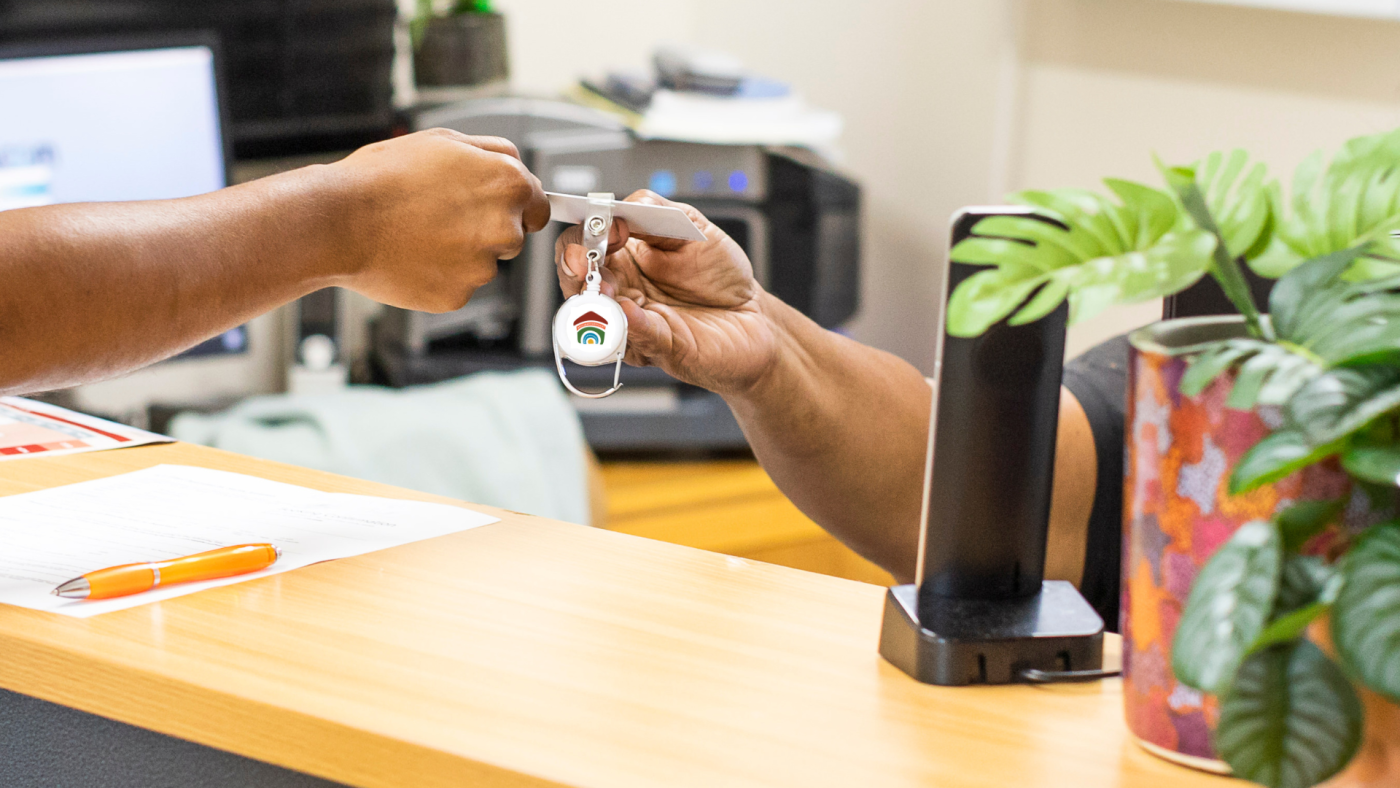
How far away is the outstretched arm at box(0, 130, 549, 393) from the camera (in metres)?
0.72

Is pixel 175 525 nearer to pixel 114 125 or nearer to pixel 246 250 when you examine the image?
pixel 246 250

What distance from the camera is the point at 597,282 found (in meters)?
0.84

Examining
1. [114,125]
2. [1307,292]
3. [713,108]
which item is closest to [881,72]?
[713,108]

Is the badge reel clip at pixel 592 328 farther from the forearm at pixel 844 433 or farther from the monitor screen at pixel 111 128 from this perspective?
the monitor screen at pixel 111 128

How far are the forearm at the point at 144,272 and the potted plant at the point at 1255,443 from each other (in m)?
0.48

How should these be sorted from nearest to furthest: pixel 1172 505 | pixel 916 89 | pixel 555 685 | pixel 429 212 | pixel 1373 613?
pixel 1373 613 → pixel 1172 505 → pixel 555 685 → pixel 429 212 → pixel 916 89

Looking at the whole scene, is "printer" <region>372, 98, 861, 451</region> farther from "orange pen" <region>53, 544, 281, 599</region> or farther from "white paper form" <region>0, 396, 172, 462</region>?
"orange pen" <region>53, 544, 281, 599</region>

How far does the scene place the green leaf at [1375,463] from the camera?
1.40 feet

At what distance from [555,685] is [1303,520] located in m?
0.35

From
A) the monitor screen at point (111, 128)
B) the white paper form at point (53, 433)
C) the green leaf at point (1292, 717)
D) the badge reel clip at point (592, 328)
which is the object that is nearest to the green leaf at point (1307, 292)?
the green leaf at point (1292, 717)

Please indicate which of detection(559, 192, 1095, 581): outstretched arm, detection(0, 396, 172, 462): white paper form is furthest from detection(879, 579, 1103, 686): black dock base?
detection(0, 396, 172, 462): white paper form

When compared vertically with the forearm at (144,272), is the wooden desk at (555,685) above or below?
below

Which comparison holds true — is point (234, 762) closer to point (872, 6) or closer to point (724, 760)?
point (724, 760)

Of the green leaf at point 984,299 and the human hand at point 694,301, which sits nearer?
the green leaf at point 984,299
